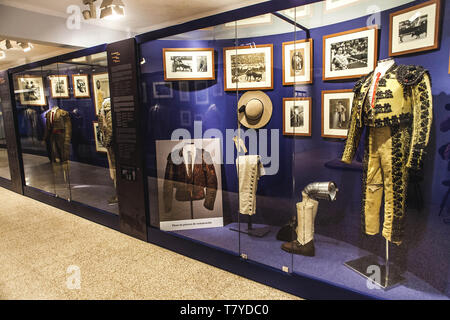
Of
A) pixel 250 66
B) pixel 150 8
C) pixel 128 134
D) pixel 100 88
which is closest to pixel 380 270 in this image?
pixel 250 66

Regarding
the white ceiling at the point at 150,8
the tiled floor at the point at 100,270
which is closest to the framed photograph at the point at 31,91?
the white ceiling at the point at 150,8

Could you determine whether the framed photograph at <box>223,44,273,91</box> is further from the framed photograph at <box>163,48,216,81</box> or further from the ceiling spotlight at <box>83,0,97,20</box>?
the ceiling spotlight at <box>83,0,97,20</box>

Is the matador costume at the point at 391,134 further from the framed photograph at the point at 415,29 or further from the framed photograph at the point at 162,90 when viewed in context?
the framed photograph at the point at 162,90

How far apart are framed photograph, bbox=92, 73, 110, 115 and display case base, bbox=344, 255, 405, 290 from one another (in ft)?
11.1

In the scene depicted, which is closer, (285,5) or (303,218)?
(285,5)

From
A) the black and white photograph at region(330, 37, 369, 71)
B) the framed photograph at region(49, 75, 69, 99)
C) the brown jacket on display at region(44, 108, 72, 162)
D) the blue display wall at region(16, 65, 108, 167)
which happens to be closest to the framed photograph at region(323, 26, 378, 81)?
the black and white photograph at region(330, 37, 369, 71)

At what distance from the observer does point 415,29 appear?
7.38ft

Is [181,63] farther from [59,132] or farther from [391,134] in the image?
[59,132]

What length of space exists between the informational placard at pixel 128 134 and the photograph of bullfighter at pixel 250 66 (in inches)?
44.3

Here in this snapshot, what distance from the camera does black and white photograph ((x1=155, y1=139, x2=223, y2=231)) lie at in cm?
348
